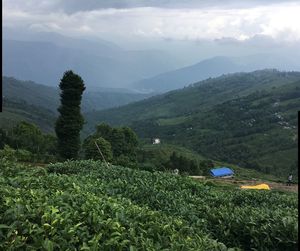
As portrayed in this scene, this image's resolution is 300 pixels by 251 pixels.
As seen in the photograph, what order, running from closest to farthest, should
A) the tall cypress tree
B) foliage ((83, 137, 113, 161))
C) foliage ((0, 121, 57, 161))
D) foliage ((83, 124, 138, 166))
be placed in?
the tall cypress tree, foliage ((83, 137, 113, 161)), foliage ((0, 121, 57, 161)), foliage ((83, 124, 138, 166))

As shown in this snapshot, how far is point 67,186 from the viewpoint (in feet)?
52.7

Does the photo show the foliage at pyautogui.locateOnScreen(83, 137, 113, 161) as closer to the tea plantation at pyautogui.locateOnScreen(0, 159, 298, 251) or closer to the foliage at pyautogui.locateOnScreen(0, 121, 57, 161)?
the foliage at pyautogui.locateOnScreen(0, 121, 57, 161)

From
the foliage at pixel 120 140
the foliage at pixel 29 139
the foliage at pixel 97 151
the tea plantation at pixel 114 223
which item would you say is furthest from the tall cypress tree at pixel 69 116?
the tea plantation at pixel 114 223

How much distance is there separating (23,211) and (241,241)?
8.80m

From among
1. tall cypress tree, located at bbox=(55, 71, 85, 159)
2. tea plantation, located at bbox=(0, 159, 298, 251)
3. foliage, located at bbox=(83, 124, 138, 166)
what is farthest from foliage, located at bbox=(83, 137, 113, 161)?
tea plantation, located at bbox=(0, 159, 298, 251)

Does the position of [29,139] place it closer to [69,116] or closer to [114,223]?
[69,116]

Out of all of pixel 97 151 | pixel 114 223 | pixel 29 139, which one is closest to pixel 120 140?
pixel 29 139

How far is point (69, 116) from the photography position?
71.8 m

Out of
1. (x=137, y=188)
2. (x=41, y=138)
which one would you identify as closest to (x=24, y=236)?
(x=137, y=188)

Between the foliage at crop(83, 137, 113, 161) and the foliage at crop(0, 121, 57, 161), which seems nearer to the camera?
the foliage at crop(83, 137, 113, 161)

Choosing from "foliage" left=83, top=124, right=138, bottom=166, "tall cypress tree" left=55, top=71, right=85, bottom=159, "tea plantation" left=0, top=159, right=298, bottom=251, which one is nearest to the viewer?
"tea plantation" left=0, top=159, right=298, bottom=251

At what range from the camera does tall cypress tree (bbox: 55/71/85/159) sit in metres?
71.7

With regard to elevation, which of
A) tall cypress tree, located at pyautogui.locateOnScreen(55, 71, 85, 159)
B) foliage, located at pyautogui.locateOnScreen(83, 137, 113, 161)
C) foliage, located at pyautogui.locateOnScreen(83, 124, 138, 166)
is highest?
tall cypress tree, located at pyautogui.locateOnScreen(55, 71, 85, 159)

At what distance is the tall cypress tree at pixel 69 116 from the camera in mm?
71688
